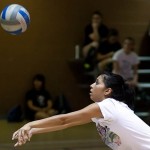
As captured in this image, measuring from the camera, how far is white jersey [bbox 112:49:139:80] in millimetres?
9641

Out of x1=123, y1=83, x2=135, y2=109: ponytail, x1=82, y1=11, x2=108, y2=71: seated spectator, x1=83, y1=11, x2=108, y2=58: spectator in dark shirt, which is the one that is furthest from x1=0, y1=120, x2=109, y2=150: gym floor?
x1=123, y1=83, x2=135, y2=109: ponytail

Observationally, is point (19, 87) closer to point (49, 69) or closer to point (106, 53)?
point (49, 69)

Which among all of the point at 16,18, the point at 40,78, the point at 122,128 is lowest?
the point at 40,78

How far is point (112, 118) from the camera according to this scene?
3.20 m

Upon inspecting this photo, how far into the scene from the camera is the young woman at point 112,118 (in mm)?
3090

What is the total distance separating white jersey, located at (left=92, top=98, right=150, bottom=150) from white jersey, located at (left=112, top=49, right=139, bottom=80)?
6.37 m

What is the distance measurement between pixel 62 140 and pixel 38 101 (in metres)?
2.74

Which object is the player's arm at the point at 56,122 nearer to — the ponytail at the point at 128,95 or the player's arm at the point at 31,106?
the ponytail at the point at 128,95

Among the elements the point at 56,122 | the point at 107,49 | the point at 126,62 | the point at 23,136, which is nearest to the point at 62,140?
the point at 126,62

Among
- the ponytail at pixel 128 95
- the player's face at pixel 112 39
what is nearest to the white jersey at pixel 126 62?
the player's face at pixel 112 39

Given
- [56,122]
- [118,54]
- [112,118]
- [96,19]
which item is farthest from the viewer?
[96,19]

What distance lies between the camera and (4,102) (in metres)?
10.1

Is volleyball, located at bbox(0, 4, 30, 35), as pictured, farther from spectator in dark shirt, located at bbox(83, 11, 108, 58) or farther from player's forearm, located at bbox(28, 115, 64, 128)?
spectator in dark shirt, located at bbox(83, 11, 108, 58)

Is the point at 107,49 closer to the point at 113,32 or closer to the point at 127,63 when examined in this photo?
the point at 113,32
